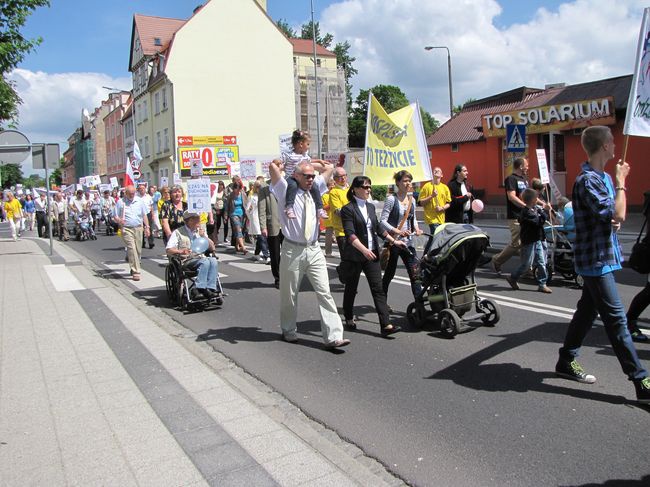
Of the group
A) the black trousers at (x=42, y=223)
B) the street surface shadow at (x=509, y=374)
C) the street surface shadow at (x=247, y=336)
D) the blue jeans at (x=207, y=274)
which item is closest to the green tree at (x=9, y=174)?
the black trousers at (x=42, y=223)

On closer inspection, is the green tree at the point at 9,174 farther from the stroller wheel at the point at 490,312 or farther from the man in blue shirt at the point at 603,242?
the man in blue shirt at the point at 603,242

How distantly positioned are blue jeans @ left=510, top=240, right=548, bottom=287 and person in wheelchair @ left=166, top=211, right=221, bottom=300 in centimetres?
462

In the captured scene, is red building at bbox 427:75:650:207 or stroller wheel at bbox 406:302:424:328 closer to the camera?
stroller wheel at bbox 406:302:424:328

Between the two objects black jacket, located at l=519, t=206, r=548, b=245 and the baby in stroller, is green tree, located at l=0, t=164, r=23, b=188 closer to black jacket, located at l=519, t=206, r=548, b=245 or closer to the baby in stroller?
the baby in stroller

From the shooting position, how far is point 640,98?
5535mm

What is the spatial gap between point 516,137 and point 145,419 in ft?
38.1

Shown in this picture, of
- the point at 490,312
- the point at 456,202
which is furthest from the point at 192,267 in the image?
the point at 456,202

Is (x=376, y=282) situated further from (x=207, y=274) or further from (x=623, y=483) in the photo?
(x=623, y=483)

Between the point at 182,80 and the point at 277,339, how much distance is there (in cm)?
4113

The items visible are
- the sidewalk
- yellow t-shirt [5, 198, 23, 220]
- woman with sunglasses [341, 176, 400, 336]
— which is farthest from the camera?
yellow t-shirt [5, 198, 23, 220]

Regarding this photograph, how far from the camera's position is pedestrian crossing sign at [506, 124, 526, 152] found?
1350cm

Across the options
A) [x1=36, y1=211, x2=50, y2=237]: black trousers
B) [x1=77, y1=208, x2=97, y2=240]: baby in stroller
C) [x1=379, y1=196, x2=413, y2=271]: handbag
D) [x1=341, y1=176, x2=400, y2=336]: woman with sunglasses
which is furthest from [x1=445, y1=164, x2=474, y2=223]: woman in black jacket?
[x1=36, y1=211, x2=50, y2=237]: black trousers

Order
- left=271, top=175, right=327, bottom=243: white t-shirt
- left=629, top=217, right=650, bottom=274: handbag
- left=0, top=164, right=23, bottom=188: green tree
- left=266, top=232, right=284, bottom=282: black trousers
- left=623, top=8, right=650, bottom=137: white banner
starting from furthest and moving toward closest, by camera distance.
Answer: left=0, top=164, right=23, bottom=188: green tree < left=266, top=232, right=284, bottom=282: black trousers < left=271, top=175, right=327, bottom=243: white t-shirt < left=629, top=217, right=650, bottom=274: handbag < left=623, top=8, right=650, bottom=137: white banner

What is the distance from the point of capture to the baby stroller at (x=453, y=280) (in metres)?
6.30
